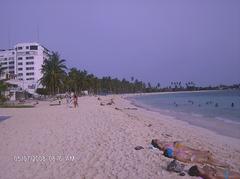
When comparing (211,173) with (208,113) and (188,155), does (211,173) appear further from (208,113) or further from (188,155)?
(208,113)

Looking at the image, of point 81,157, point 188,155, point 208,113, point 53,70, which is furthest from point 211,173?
point 53,70

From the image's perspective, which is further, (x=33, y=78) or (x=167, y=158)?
(x=33, y=78)

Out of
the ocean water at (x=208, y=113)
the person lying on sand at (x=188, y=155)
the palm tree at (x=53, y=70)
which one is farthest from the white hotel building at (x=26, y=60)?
the person lying on sand at (x=188, y=155)

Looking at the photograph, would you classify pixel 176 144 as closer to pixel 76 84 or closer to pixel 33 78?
pixel 76 84

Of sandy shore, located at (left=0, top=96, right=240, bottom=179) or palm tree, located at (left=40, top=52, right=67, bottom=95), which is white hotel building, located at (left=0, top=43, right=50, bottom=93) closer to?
palm tree, located at (left=40, top=52, right=67, bottom=95)

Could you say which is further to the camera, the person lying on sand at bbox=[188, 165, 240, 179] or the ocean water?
the ocean water

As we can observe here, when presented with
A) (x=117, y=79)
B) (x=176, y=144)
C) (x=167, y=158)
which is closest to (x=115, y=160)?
(x=167, y=158)

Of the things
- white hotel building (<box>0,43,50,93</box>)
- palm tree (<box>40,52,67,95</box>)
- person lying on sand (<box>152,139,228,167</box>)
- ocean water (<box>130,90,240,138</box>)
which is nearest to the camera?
person lying on sand (<box>152,139,228,167</box>)

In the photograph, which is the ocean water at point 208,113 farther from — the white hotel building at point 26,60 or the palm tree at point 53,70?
the white hotel building at point 26,60

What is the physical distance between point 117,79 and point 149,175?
147540 millimetres

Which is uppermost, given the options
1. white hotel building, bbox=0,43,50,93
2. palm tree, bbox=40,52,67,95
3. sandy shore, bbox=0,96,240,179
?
white hotel building, bbox=0,43,50,93

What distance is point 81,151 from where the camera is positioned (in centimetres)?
878

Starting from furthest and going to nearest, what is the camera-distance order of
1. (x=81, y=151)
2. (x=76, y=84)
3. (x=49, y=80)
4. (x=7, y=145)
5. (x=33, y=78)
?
(x=33, y=78)
(x=76, y=84)
(x=49, y=80)
(x=7, y=145)
(x=81, y=151)

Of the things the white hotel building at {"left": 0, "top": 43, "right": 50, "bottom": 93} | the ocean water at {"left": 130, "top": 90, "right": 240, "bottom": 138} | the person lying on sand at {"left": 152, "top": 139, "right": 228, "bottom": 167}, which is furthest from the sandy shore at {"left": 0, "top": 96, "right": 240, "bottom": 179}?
the white hotel building at {"left": 0, "top": 43, "right": 50, "bottom": 93}
